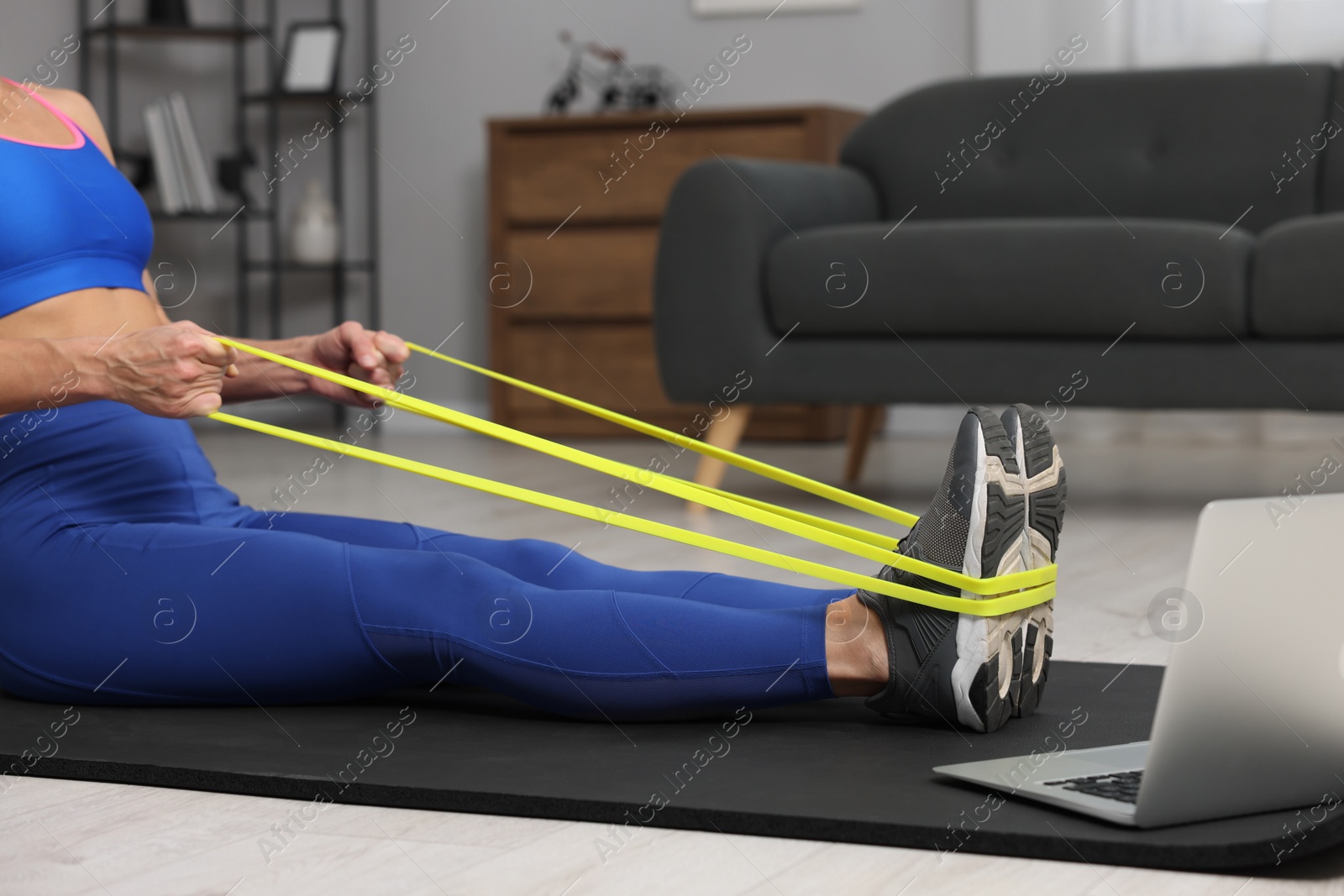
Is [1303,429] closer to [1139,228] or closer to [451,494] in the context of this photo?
[1139,228]

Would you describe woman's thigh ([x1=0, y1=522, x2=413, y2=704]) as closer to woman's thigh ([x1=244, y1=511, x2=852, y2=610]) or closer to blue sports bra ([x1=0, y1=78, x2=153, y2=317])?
woman's thigh ([x1=244, y1=511, x2=852, y2=610])

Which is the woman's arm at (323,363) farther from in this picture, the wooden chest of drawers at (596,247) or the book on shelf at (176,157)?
the book on shelf at (176,157)

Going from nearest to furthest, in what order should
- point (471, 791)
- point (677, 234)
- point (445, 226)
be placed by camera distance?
point (471, 791) < point (677, 234) < point (445, 226)

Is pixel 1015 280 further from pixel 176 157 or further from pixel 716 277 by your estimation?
pixel 176 157

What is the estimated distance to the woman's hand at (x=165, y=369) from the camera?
102cm

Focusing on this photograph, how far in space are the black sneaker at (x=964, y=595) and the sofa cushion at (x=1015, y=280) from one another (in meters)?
1.50

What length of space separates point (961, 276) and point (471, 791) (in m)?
1.76

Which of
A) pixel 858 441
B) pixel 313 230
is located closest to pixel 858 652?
pixel 858 441

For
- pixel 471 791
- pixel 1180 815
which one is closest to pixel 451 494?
pixel 471 791

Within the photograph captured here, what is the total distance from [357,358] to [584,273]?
9.98ft

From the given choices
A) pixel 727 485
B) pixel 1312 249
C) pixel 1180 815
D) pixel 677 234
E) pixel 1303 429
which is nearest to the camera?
pixel 1180 815

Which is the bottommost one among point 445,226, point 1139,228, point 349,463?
point 349,463

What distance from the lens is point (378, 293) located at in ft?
16.3

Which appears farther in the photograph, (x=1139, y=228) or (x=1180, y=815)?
(x=1139, y=228)
